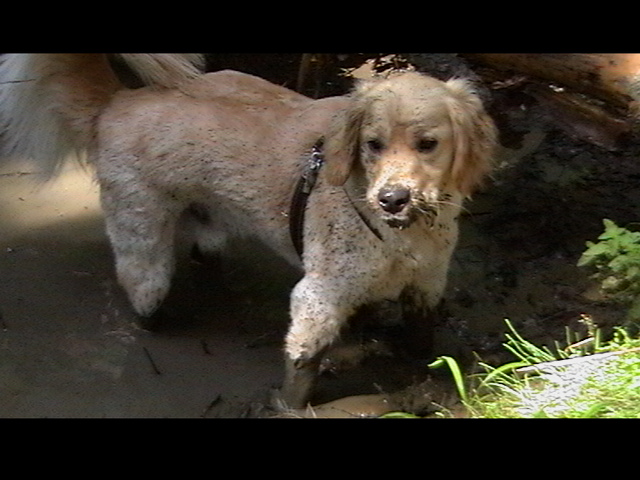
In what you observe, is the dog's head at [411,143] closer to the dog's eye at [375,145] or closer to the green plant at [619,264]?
the dog's eye at [375,145]

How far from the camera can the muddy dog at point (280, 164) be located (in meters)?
3.33

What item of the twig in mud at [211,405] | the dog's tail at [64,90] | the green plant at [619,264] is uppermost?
the dog's tail at [64,90]

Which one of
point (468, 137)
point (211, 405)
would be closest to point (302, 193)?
point (468, 137)

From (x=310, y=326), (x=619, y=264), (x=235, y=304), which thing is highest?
(x=619, y=264)

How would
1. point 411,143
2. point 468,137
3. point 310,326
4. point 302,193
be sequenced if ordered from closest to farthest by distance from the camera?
1. point 411,143
2. point 468,137
3. point 310,326
4. point 302,193

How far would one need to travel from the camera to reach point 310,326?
3.55m

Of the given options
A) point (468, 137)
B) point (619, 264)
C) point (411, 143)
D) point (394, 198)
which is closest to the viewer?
point (394, 198)

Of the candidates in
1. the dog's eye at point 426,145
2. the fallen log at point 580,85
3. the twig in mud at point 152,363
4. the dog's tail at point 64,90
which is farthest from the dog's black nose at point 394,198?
the twig in mud at point 152,363

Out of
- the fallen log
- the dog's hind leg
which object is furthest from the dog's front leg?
the fallen log

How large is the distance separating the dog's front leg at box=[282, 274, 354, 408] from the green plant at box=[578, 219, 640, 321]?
111 cm

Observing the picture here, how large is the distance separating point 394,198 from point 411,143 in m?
0.27

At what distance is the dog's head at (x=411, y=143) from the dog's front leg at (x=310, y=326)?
41 cm

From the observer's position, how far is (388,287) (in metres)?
3.63

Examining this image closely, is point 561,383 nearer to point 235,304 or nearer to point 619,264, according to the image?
point 619,264
